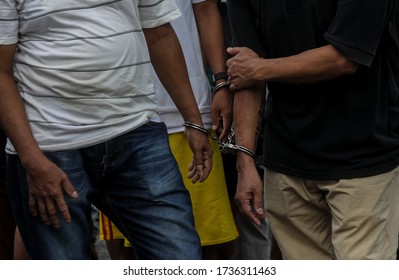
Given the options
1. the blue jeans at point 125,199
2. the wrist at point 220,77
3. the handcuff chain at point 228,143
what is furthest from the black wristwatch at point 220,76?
the blue jeans at point 125,199

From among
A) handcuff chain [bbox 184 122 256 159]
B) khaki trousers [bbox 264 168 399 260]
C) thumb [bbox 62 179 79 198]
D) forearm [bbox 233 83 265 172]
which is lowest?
khaki trousers [bbox 264 168 399 260]

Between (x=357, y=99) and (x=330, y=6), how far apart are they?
13.7 inches

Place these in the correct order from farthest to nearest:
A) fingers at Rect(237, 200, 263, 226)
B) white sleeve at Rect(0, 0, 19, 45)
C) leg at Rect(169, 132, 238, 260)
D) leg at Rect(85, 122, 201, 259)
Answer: leg at Rect(169, 132, 238, 260) → fingers at Rect(237, 200, 263, 226) → leg at Rect(85, 122, 201, 259) → white sleeve at Rect(0, 0, 19, 45)

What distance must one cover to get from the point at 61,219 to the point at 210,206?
53.6 inches

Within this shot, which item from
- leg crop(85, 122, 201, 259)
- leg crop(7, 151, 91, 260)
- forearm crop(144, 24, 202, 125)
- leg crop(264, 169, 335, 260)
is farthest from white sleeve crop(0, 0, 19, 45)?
leg crop(264, 169, 335, 260)

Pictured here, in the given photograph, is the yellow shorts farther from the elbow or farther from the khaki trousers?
the elbow

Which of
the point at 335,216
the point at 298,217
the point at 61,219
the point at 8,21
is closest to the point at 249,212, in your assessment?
the point at 298,217

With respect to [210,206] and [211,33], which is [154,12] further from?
[210,206]

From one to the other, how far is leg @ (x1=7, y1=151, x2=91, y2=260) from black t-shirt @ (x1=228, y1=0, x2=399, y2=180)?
0.85 m

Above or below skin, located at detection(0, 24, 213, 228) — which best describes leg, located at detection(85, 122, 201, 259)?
below

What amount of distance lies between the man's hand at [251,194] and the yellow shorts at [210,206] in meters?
0.69

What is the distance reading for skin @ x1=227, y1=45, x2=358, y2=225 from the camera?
3577 millimetres

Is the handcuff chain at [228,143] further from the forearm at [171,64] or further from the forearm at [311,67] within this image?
the forearm at [311,67]
